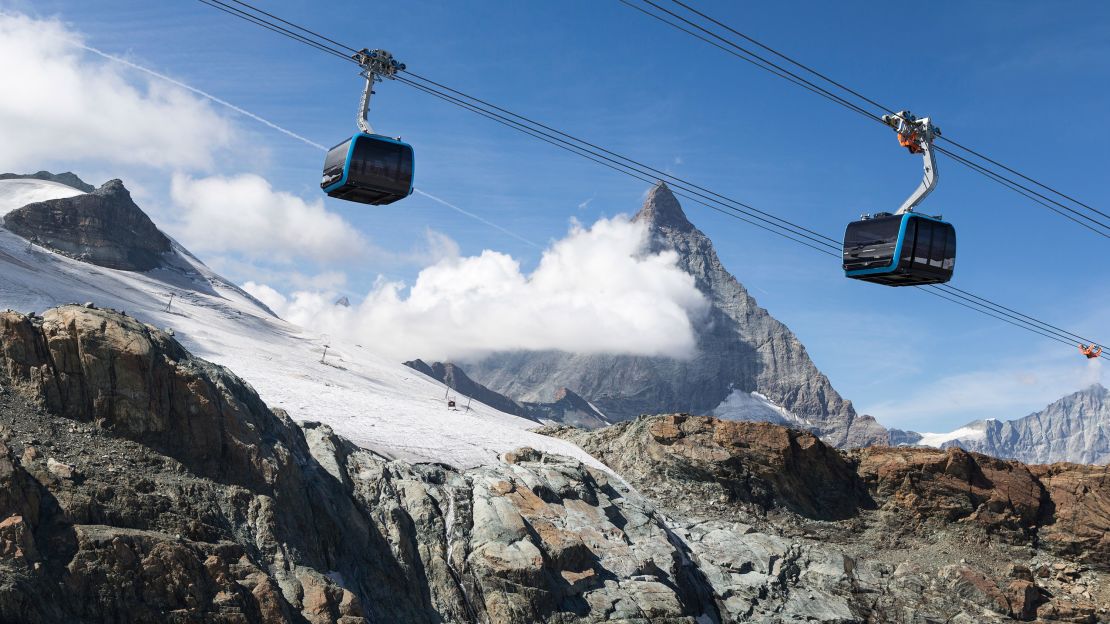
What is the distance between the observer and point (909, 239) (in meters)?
25.7

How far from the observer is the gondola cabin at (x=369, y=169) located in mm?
25219

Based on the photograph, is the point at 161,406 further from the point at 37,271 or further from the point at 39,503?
the point at 37,271

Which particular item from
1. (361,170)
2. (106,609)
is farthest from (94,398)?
(361,170)

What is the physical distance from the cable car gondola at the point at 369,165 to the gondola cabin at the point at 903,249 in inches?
551

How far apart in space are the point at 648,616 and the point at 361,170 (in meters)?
25.1

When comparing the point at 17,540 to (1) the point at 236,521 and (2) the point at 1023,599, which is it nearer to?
(1) the point at 236,521

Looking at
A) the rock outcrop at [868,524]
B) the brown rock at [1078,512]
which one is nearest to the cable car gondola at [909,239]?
the rock outcrop at [868,524]

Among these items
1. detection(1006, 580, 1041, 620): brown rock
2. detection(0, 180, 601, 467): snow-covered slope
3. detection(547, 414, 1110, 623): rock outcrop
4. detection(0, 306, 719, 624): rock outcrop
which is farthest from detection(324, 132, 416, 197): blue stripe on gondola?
detection(1006, 580, 1041, 620): brown rock

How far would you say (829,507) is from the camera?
2328 inches

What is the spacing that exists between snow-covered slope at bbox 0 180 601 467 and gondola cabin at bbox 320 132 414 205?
74.0 feet

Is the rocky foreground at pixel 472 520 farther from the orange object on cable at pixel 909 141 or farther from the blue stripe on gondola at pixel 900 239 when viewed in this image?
the orange object on cable at pixel 909 141

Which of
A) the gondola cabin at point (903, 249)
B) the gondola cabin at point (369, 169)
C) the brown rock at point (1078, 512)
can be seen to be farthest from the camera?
the brown rock at point (1078, 512)

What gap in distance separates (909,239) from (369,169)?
53.2 feet

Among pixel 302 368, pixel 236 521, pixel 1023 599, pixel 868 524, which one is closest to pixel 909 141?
pixel 236 521
